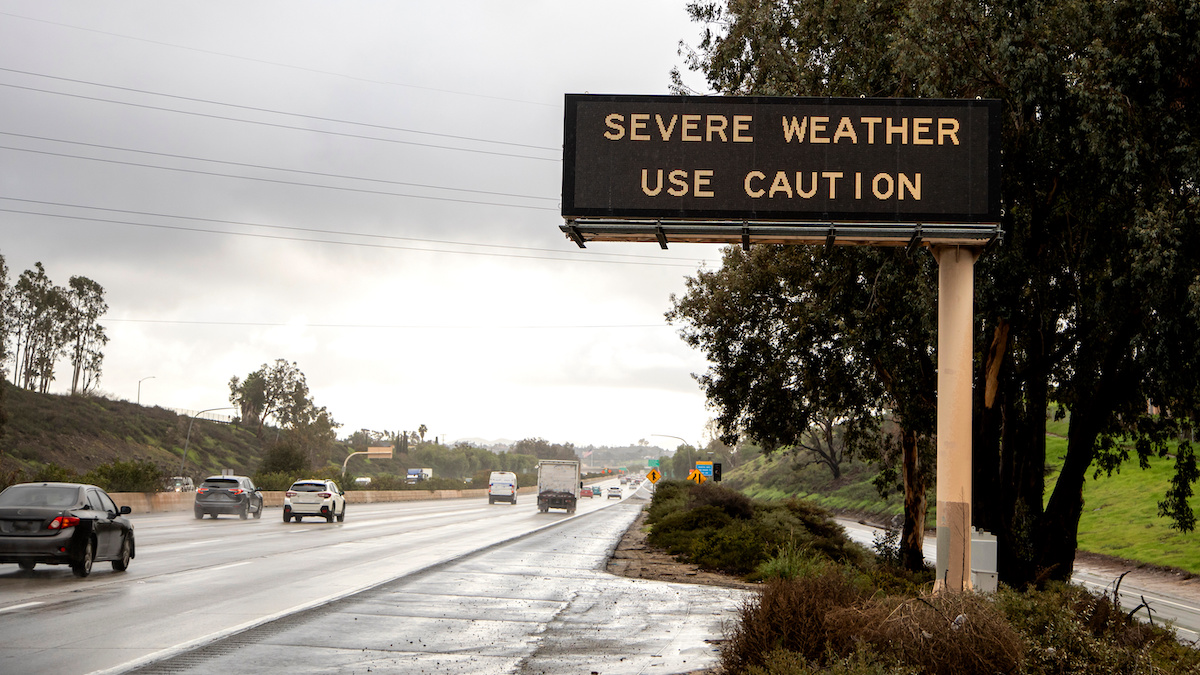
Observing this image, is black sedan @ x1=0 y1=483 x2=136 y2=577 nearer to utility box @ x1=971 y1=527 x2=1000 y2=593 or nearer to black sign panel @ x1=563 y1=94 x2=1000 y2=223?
black sign panel @ x1=563 y1=94 x2=1000 y2=223

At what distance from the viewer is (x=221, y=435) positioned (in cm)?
12875

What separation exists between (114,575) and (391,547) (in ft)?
33.1

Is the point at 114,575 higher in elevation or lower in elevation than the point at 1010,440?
lower

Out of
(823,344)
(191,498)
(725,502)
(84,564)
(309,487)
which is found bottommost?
(191,498)

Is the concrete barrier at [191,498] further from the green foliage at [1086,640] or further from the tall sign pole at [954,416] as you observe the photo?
the green foliage at [1086,640]

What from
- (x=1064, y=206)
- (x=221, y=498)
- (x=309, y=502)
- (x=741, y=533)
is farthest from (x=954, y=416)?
(x=221, y=498)

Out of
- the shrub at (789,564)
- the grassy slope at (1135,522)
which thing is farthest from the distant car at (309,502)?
the grassy slope at (1135,522)

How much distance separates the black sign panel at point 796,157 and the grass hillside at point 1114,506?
2474 cm

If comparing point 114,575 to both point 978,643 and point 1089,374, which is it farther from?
point 1089,374

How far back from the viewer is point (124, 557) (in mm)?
18094

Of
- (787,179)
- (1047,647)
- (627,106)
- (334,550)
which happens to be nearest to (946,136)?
(787,179)

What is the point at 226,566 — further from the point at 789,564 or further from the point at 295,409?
the point at 295,409

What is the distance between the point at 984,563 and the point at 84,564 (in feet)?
45.6

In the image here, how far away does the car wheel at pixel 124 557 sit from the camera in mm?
17812
